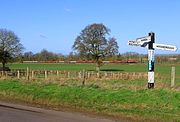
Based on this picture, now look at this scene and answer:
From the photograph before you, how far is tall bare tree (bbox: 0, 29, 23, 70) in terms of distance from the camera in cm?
7681

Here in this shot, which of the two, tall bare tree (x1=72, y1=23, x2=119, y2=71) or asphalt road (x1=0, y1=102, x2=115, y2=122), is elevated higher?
tall bare tree (x1=72, y1=23, x2=119, y2=71)

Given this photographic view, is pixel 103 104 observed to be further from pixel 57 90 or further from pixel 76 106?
pixel 57 90

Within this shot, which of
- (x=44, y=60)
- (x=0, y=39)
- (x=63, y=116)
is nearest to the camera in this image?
(x=63, y=116)

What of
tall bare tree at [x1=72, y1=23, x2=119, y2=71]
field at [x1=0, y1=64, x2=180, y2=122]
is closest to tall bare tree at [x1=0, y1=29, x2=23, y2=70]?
tall bare tree at [x1=72, y1=23, x2=119, y2=71]

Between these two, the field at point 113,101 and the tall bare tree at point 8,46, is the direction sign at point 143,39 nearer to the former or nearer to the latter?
the field at point 113,101

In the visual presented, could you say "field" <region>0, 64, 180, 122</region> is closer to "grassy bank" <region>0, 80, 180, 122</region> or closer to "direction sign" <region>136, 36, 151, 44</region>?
"grassy bank" <region>0, 80, 180, 122</region>

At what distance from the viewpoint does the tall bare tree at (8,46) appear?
252 ft

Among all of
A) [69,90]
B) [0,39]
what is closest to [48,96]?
[69,90]

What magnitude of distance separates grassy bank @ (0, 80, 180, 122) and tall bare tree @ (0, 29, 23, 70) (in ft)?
188

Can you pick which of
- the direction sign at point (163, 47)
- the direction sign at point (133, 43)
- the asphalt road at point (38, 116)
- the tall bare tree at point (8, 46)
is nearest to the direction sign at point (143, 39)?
the direction sign at point (133, 43)

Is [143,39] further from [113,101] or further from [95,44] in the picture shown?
[95,44]

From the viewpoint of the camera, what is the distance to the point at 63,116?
12.4m

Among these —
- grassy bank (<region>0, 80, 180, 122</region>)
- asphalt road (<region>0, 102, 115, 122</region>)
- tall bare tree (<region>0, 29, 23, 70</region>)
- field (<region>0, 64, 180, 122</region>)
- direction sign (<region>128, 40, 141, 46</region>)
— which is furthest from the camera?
tall bare tree (<region>0, 29, 23, 70</region>)

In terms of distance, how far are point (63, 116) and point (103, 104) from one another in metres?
3.80
